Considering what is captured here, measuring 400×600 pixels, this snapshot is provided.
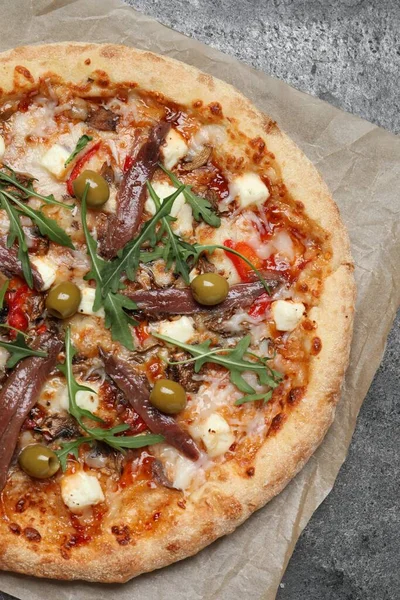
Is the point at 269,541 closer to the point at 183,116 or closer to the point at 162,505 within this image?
the point at 162,505

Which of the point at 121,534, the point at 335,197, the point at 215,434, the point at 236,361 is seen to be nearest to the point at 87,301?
the point at 236,361

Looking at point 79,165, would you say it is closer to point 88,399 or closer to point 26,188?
point 26,188

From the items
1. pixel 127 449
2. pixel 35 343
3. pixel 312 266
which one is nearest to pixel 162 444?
pixel 127 449

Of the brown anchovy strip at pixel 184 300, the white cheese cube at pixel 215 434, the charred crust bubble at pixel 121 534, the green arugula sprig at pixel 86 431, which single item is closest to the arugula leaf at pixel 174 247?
the brown anchovy strip at pixel 184 300

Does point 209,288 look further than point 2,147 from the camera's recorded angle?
No

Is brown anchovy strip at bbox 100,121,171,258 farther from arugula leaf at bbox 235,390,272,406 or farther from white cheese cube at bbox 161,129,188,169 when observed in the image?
arugula leaf at bbox 235,390,272,406
